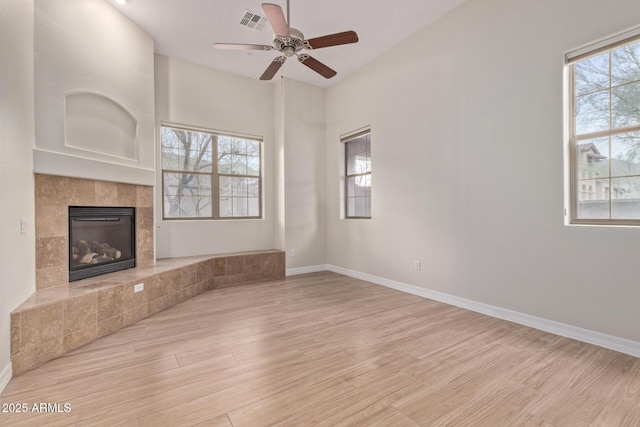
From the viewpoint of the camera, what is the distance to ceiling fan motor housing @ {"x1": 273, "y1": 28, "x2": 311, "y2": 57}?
2.79 metres

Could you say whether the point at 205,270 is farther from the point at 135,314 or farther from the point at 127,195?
the point at 127,195

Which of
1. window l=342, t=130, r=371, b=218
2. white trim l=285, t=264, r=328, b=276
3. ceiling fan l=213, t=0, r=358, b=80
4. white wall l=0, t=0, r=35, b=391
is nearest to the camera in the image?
white wall l=0, t=0, r=35, b=391

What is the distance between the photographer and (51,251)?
280 cm

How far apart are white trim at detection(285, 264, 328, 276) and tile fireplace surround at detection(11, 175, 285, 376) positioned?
4.99 feet

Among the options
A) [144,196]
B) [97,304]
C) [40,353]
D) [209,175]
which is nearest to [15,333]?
[40,353]

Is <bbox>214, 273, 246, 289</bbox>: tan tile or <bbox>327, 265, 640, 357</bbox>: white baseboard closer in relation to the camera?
<bbox>327, 265, 640, 357</bbox>: white baseboard

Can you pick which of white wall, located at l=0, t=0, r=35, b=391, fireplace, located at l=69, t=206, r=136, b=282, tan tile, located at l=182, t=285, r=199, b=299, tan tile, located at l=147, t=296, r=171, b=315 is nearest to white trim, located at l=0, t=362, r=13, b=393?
white wall, located at l=0, t=0, r=35, b=391

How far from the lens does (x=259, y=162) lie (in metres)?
5.65

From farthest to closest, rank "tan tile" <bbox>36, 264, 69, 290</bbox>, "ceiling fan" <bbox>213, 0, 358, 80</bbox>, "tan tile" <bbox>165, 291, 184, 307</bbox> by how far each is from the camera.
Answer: "tan tile" <bbox>165, 291, 184, 307</bbox> → "tan tile" <bbox>36, 264, 69, 290</bbox> → "ceiling fan" <bbox>213, 0, 358, 80</bbox>

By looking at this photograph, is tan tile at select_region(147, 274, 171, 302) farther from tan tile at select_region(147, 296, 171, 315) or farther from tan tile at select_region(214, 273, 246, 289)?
tan tile at select_region(214, 273, 246, 289)

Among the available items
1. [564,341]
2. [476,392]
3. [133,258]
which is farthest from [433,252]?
[133,258]

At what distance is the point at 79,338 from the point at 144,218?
181cm

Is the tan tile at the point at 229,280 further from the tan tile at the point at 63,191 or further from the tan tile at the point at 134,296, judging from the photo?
the tan tile at the point at 63,191

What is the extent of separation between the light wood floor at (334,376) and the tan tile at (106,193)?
4.76ft
